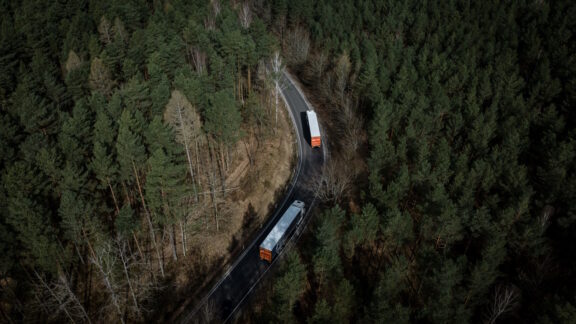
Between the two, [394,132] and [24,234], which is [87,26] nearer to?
[24,234]

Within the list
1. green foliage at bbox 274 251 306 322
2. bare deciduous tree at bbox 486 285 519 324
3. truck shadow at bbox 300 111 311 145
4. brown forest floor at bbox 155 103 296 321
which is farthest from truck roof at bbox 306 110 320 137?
bare deciduous tree at bbox 486 285 519 324

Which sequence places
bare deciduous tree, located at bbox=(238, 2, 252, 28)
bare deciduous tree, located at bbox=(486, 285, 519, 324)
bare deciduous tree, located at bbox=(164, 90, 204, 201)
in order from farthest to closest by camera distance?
1. bare deciduous tree, located at bbox=(238, 2, 252, 28)
2. bare deciduous tree, located at bbox=(164, 90, 204, 201)
3. bare deciduous tree, located at bbox=(486, 285, 519, 324)

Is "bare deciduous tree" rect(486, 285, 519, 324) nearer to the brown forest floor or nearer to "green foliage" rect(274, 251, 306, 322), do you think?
"green foliage" rect(274, 251, 306, 322)

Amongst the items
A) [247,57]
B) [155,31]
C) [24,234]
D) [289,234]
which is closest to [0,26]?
[155,31]

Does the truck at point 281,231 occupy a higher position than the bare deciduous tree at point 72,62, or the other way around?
Result: the bare deciduous tree at point 72,62

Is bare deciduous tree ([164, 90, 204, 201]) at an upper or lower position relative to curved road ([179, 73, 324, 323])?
upper

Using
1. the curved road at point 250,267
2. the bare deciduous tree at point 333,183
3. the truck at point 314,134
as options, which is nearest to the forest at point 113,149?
the curved road at point 250,267

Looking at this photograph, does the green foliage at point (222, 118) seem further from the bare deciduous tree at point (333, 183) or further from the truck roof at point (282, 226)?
the bare deciduous tree at point (333, 183)

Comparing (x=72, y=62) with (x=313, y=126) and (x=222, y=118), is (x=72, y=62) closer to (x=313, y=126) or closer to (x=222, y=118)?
(x=222, y=118)
